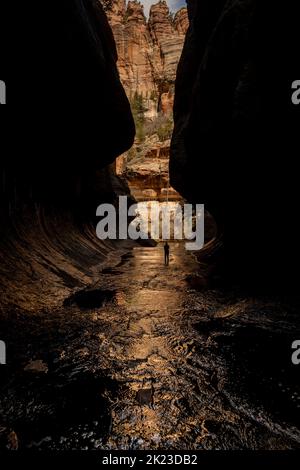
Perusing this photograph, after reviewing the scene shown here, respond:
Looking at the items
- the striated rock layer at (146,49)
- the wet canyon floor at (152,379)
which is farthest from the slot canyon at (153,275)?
the striated rock layer at (146,49)

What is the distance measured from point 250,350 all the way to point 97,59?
9099 mm

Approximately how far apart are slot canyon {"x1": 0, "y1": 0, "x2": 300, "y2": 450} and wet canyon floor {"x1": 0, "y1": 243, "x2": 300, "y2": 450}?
2cm

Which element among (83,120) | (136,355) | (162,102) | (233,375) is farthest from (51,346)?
(162,102)

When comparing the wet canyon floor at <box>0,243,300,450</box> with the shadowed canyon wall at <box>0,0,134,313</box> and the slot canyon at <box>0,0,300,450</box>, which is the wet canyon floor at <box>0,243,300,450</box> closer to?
the slot canyon at <box>0,0,300,450</box>

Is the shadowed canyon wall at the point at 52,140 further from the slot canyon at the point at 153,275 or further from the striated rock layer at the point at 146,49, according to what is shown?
the striated rock layer at the point at 146,49

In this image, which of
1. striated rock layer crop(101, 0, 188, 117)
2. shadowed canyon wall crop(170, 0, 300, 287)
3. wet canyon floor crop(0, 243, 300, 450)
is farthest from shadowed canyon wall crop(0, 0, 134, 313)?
striated rock layer crop(101, 0, 188, 117)

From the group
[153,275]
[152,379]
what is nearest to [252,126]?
[152,379]

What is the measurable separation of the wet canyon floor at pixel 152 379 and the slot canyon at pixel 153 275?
20 mm

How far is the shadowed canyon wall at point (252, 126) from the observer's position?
18.3 feet

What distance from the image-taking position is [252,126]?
6395 millimetres

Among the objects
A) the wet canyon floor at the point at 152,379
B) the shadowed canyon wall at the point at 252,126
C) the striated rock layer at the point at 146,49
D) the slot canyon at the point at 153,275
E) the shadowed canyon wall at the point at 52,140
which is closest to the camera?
the wet canyon floor at the point at 152,379

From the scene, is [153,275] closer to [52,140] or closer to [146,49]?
[52,140]

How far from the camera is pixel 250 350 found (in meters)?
3.86

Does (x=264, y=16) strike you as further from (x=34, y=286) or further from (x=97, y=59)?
(x=34, y=286)
